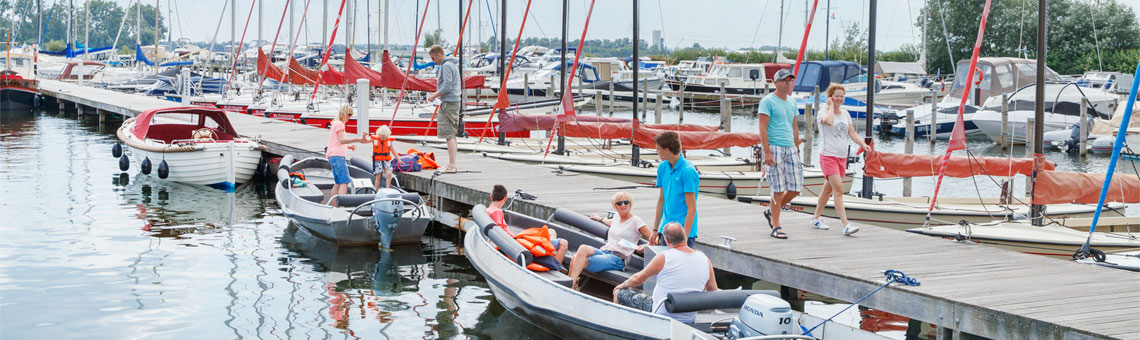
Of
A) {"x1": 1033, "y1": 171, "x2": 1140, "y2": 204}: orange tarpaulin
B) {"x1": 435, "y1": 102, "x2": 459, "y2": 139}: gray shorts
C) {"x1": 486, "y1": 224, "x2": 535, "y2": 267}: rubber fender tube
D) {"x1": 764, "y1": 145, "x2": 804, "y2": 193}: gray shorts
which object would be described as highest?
{"x1": 435, "y1": 102, "x2": 459, "y2": 139}: gray shorts

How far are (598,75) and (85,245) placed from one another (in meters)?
46.4

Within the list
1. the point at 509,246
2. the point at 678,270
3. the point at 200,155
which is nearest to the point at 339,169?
the point at 509,246

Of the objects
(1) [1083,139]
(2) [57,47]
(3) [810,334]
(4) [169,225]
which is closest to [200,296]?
(4) [169,225]

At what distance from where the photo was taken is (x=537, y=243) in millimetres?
10375

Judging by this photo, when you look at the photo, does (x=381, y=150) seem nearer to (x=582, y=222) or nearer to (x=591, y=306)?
(x=582, y=222)

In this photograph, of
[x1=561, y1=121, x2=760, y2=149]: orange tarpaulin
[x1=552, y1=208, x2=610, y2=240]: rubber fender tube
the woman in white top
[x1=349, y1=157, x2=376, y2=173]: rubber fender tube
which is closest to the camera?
the woman in white top

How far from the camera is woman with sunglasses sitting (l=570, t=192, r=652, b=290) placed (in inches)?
382

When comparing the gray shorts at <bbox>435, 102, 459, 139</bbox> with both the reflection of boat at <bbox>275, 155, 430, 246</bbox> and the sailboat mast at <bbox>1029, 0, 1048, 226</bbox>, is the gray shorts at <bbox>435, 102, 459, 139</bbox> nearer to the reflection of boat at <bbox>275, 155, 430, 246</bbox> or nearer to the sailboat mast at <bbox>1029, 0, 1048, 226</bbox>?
the reflection of boat at <bbox>275, 155, 430, 246</bbox>

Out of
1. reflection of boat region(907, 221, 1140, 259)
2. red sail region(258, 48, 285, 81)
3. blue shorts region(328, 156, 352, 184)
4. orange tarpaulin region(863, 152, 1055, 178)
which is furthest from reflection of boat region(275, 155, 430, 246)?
red sail region(258, 48, 285, 81)

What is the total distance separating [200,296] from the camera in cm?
1189

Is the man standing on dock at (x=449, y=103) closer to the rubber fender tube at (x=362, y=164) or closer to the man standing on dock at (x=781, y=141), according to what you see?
the rubber fender tube at (x=362, y=164)

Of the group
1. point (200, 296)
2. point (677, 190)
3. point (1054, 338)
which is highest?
point (677, 190)

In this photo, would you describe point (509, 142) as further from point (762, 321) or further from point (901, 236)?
point (762, 321)

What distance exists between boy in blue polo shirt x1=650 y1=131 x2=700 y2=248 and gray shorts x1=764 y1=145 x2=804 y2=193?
4.61 feet
